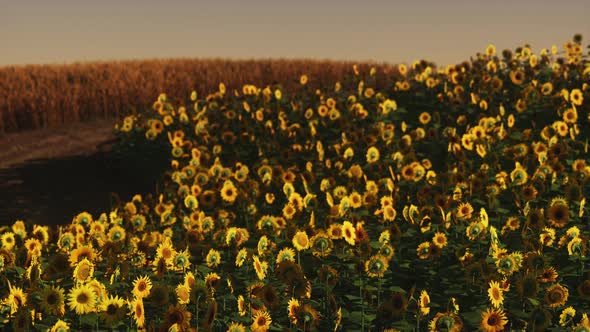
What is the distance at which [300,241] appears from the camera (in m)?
5.04

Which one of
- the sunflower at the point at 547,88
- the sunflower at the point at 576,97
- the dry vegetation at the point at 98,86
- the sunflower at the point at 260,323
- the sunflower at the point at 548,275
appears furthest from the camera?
the dry vegetation at the point at 98,86

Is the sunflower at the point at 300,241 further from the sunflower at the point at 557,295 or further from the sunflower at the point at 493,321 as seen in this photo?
the sunflower at the point at 557,295

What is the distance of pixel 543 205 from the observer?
715 centimetres

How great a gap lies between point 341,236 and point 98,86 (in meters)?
14.7

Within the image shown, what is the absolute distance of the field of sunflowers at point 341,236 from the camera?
13.6 feet

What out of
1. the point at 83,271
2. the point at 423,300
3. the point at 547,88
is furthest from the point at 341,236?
the point at 547,88

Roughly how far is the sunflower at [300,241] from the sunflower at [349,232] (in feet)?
0.93

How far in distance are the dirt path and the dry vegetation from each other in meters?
0.68

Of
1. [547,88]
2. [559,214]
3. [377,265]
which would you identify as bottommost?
[377,265]

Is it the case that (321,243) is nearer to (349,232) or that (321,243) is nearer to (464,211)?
(349,232)

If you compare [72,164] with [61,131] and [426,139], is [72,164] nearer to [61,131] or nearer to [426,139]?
[61,131]

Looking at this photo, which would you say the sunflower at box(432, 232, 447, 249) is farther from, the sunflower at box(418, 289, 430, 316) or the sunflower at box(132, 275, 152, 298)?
the sunflower at box(132, 275, 152, 298)

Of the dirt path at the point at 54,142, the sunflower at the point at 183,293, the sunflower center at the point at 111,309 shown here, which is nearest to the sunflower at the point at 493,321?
the sunflower at the point at 183,293

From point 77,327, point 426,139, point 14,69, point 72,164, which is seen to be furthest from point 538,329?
point 14,69
